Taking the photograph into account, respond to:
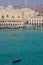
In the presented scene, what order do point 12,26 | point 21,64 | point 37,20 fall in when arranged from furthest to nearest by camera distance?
point 37,20
point 12,26
point 21,64

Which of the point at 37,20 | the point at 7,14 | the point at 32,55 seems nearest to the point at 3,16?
the point at 7,14

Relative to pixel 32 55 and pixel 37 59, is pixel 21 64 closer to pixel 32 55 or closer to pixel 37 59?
pixel 37 59

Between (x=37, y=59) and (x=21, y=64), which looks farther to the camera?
(x=37, y=59)

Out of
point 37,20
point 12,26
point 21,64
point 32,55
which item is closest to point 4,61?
point 21,64

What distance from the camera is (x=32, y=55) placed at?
9398mm

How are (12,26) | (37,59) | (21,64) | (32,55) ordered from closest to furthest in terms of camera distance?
(21,64) → (37,59) → (32,55) → (12,26)

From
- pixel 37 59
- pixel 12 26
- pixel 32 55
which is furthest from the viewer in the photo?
pixel 12 26

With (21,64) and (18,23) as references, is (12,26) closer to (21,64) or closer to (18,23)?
(18,23)

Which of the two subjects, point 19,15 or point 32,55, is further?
point 19,15

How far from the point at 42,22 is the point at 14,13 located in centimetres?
356

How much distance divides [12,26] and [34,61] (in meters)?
24.3

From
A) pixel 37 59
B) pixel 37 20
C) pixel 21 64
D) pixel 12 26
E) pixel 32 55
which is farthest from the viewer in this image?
pixel 37 20

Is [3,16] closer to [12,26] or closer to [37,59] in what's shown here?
[12,26]

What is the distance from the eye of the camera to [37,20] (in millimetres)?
34688
